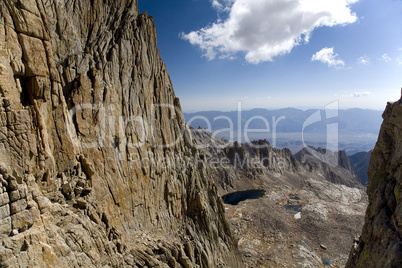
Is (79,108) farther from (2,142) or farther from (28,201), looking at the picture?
(28,201)

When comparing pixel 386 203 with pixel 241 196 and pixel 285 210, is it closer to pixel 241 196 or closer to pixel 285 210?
pixel 285 210

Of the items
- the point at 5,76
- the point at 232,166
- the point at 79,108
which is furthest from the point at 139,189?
the point at 232,166

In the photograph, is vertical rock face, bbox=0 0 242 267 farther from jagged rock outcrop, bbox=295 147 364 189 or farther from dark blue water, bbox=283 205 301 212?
jagged rock outcrop, bbox=295 147 364 189

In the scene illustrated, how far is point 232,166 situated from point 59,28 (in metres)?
123

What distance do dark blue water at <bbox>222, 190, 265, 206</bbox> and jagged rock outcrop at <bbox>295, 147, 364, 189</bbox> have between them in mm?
67312

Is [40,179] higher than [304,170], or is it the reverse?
[40,179]

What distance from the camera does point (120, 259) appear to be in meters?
19.1

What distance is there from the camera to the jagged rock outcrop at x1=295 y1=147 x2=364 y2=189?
526 ft

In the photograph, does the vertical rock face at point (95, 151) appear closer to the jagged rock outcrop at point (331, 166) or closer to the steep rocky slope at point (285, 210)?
the steep rocky slope at point (285, 210)

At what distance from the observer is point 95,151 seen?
20875 millimetres

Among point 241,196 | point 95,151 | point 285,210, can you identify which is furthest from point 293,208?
point 95,151

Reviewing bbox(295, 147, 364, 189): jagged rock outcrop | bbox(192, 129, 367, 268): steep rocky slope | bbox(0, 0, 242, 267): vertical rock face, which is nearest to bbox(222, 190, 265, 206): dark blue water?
bbox(192, 129, 367, 268): steep rocky slope

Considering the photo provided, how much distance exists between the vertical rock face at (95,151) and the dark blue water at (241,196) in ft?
234

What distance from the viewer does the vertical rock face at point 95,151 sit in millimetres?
13375
